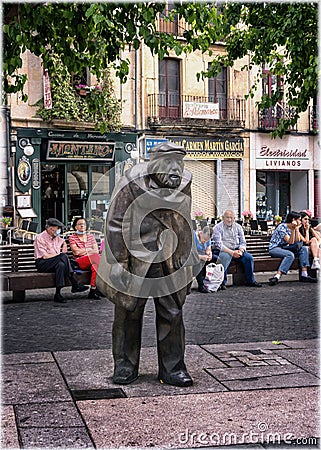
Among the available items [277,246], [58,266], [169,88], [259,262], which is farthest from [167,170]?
[169,88]

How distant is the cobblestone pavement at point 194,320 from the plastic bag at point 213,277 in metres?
0.18

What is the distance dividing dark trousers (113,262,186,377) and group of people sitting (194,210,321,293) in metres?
5.51

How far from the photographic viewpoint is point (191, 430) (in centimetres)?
448

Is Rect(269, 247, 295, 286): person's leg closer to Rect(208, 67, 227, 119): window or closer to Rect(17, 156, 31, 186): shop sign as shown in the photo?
Rect(17, 156, 31, 186): shop sign

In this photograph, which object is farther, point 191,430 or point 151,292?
point 151,292

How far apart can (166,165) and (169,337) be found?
1.46 meters

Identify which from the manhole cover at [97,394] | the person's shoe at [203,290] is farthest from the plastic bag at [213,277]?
the manhole cover at [97,394]

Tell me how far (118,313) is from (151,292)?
0.38m

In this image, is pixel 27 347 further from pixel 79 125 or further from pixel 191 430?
pixel 79 125

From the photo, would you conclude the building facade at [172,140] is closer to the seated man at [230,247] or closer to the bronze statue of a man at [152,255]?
the seated man at [230,247]

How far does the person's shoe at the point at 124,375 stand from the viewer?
18.5ft

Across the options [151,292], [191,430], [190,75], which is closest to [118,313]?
[151,292]

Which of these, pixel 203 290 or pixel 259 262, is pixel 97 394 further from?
pixel 259 262

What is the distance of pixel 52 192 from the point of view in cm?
2353
